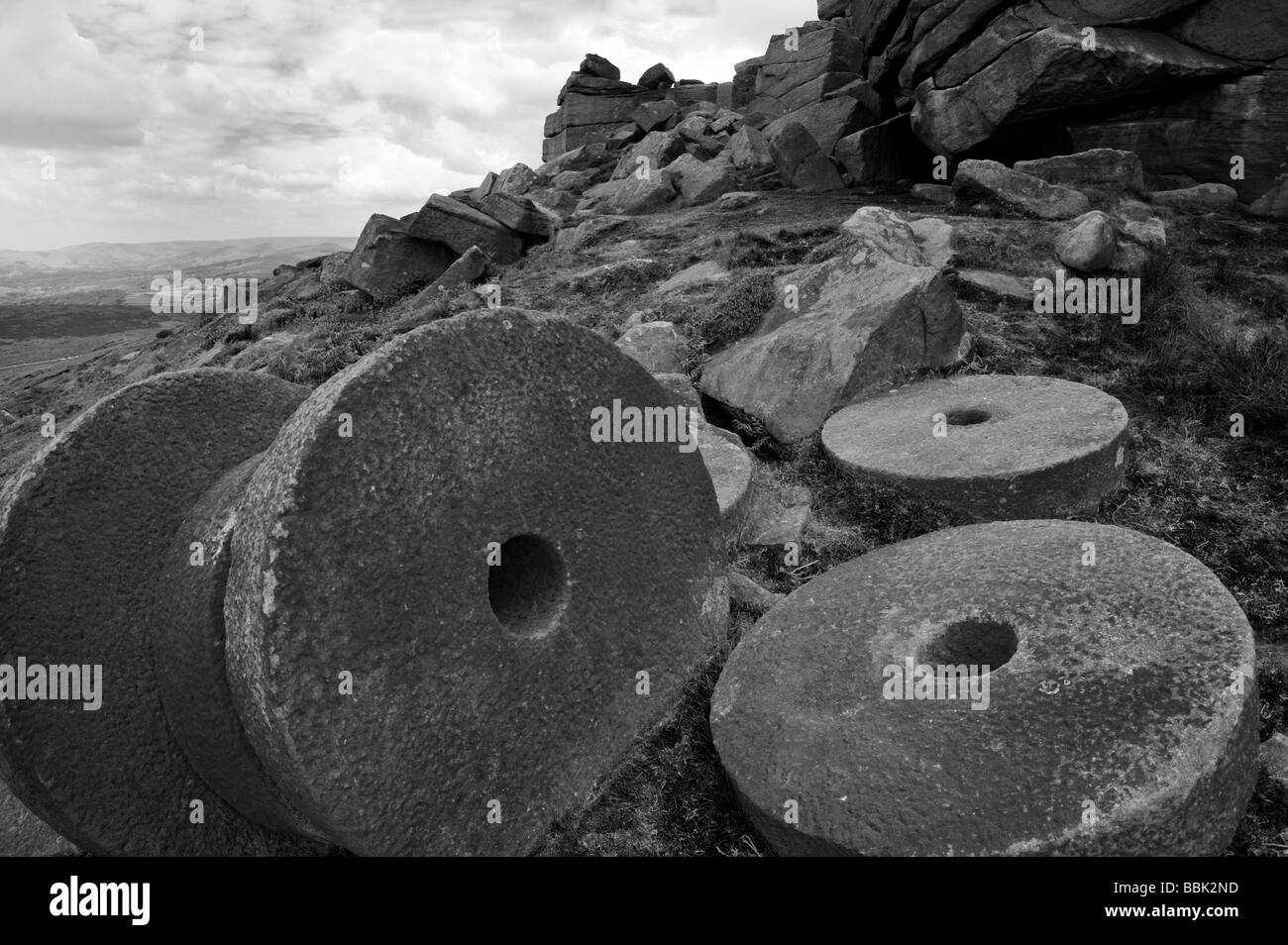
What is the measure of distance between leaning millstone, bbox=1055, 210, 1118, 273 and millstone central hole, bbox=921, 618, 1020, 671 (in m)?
6.83

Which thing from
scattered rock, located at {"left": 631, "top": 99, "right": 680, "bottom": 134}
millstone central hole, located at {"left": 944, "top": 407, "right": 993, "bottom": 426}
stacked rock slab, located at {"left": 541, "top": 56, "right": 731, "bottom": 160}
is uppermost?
stacked rock slab, located at {"left": 541, "top": 56, "right": 731, "bottom": 160}

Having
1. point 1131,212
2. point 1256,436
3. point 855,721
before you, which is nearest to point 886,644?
point 855,721

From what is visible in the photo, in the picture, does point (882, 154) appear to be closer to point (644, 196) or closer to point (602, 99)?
point (644, 196)

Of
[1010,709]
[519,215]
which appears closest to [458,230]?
[519,215]

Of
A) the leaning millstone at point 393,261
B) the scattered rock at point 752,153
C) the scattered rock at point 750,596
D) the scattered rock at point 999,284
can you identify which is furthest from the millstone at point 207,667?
the scattered rock at point 752,153

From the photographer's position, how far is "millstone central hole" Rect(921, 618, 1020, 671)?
129 inches

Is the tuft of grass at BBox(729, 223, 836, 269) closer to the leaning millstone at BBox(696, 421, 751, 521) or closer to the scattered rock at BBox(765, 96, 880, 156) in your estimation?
the leaning millstone at BBox(696, 421, 751, 521)

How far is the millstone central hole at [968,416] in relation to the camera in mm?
5648

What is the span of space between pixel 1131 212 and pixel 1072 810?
11.2 meters

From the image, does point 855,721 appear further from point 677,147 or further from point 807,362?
point 677,147

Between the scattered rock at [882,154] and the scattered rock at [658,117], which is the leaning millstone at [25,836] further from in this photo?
the scattered rock at [658,117]

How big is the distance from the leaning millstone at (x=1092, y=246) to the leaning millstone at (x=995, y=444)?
3619 mm

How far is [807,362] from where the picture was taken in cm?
653

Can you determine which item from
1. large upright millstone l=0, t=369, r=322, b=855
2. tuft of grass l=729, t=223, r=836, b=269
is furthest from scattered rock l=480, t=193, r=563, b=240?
large upright millstone l=0, t=369, r=322, b=855
